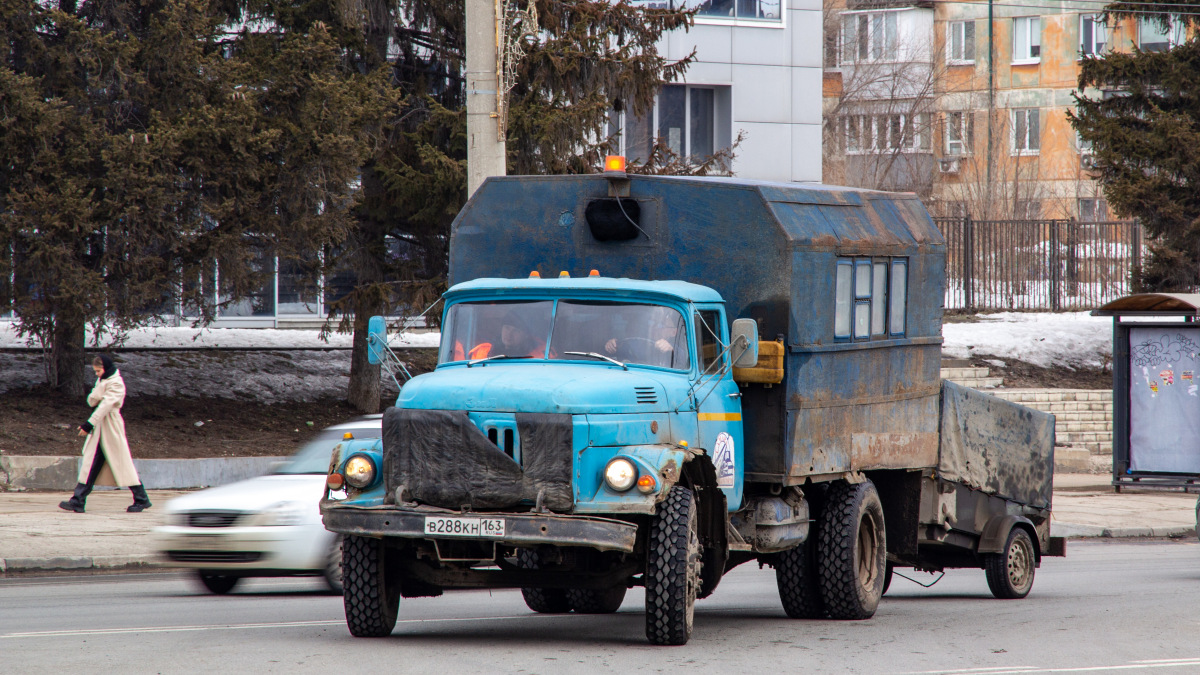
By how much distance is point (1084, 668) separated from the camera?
28.7ft

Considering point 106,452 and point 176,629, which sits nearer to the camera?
point 176,629

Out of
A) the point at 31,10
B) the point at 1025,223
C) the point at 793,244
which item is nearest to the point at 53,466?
the point at 31,10

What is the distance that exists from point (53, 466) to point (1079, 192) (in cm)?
4593

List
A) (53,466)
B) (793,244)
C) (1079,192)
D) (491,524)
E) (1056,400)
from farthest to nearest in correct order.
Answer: (1079,192)
(1056,400)
(53,466)
(793,244)
(491,524)

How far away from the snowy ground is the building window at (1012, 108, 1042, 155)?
89.5ft

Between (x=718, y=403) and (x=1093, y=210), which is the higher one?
(x=1093, y=210)

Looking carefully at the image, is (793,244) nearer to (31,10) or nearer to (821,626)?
(821,626)

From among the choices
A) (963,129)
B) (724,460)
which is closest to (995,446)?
(724,460)

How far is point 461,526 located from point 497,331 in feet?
5.18

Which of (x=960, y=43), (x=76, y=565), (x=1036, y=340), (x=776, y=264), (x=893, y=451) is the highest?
(x=960, y=43)

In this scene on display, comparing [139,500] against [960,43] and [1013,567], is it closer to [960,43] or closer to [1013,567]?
[1013,567]

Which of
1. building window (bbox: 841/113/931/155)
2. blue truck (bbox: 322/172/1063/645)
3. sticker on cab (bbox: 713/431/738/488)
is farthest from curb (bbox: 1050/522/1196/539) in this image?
building window (bbox: 841/113/931/155)

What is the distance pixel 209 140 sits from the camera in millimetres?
20656

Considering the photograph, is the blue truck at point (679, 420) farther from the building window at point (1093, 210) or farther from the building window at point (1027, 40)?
the building window at point (1027, 40)
